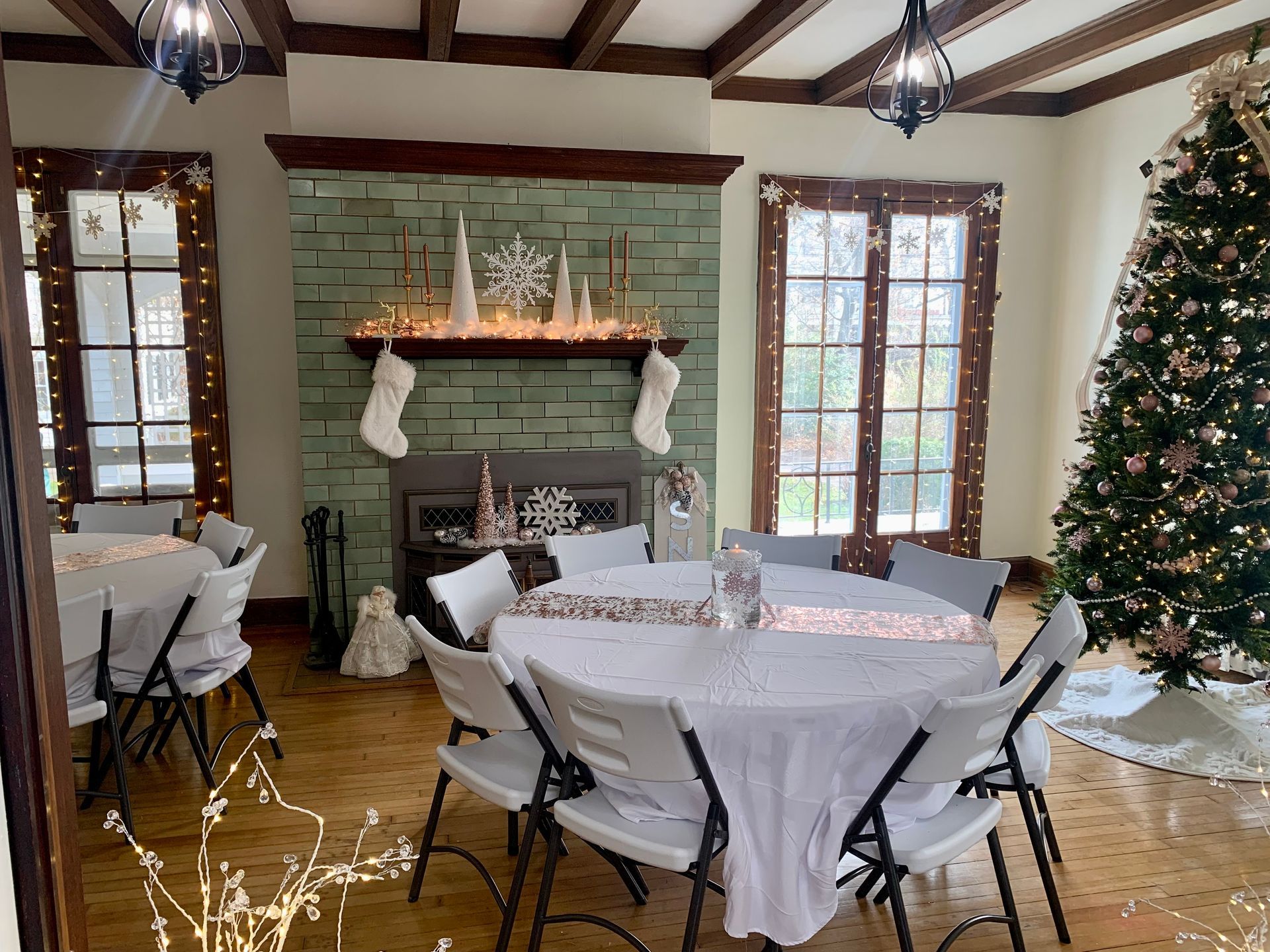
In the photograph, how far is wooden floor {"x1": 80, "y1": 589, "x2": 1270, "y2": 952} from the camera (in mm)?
2465

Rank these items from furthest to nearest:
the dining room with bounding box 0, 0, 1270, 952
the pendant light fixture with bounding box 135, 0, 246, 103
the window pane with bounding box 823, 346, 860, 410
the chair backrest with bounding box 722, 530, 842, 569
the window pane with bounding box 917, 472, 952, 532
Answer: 1. the window pane with bounding box 917, 472, 952, 532
2. the window pane with bounding box 823, 346, 860, 410
3. the chair backrest with bounding box 722, 530, 842, 569
4. the dining room with bounding box 0, 0, 1270, 952
5. the pendant light fixture with bounding box 135, 0, 246, 103

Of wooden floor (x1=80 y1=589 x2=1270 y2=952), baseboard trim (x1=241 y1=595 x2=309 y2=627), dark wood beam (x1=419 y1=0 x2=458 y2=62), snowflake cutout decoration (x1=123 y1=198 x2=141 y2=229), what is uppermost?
dark wood beam (x1=419 y1=0 x2=458 y2=62)

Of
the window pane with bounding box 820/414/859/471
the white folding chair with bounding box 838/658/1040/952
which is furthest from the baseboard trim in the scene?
the white folding chair with bounding box 838/658/1040/952

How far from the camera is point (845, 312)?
5438mm

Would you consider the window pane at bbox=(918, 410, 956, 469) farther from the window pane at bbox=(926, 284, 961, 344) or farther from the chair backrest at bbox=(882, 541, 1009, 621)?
the chair backrest at bbox=(882, 541, 1009, 621)

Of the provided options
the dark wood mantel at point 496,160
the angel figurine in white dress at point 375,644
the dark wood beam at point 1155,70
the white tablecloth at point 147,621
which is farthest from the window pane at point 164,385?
the dark wood beam at point 1155,70

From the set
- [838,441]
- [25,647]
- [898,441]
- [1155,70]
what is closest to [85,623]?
[25,647]

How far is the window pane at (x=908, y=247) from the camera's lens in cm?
542

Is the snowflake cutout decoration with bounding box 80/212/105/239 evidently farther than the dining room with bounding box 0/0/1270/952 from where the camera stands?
Yes

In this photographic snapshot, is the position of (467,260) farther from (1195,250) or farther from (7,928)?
(7,928)

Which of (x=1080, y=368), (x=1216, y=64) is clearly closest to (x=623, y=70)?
(x=1216, y=64)

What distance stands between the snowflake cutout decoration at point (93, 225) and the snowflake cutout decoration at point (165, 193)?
11.9 inches

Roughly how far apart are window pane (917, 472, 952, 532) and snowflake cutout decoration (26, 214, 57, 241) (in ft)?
16.9

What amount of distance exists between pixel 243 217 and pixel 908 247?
3865 mm
